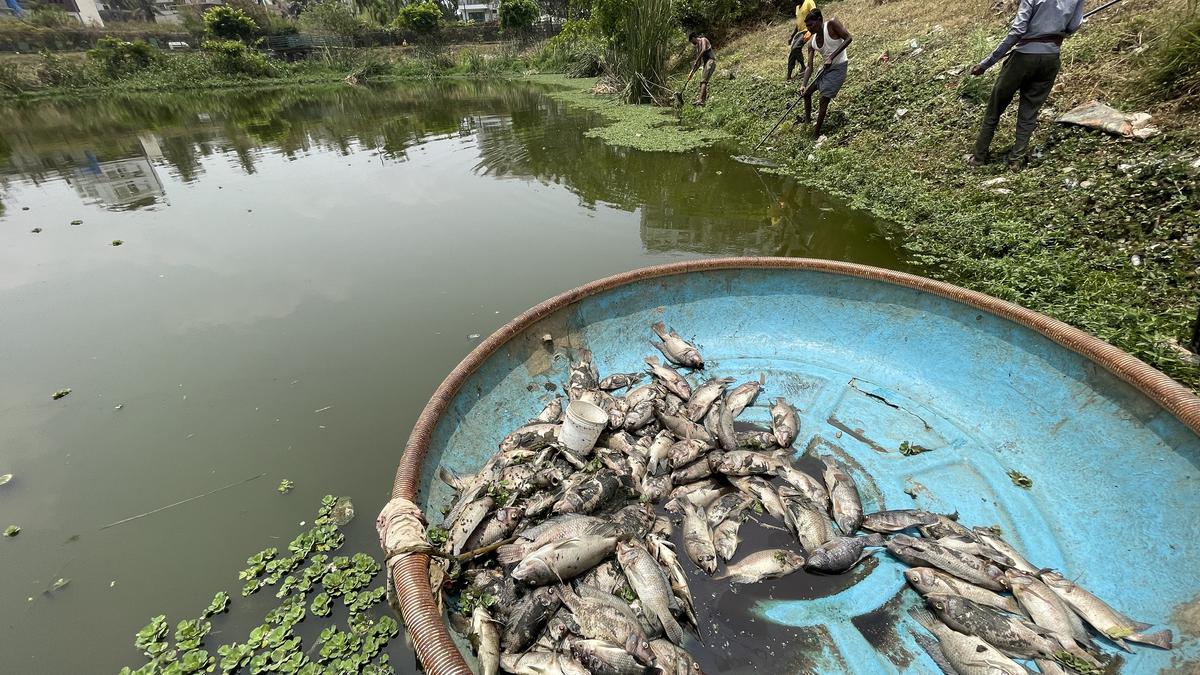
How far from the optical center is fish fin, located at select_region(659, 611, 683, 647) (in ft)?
7.72

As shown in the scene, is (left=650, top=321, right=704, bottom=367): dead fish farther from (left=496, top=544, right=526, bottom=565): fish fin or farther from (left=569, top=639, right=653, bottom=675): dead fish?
(left=569, top=639, right=653, bottom=675): dead fish

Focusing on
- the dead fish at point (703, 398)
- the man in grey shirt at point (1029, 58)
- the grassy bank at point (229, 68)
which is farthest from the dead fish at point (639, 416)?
the grassy bank at point (229, 68)

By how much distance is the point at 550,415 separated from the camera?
3.73 metres

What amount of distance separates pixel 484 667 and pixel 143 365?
17.2 ft

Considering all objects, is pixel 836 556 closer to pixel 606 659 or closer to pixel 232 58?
pixel 606 659

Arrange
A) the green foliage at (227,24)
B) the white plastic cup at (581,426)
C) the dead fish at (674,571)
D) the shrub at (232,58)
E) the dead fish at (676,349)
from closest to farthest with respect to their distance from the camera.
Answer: the dead fish at (674,571)
the white plastic cup at (581,426)
the dead fish at (676,349)
the shrub at (232,58)
the green foliage at (227,24)

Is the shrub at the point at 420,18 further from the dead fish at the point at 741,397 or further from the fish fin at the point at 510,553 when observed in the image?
the fish fin at the point at 510,553

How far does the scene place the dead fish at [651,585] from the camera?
2387 mm

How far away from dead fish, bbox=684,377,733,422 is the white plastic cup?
2.91 ft

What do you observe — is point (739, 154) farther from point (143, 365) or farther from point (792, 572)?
point (143, 365)

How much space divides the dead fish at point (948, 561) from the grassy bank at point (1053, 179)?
251 cm

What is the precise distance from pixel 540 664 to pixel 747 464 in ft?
6.01

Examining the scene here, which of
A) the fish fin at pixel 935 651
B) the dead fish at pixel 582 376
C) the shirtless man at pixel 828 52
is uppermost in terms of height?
the shirtless man at pixel 828 52

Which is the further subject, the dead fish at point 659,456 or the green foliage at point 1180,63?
the green foliage at point 1180,63
